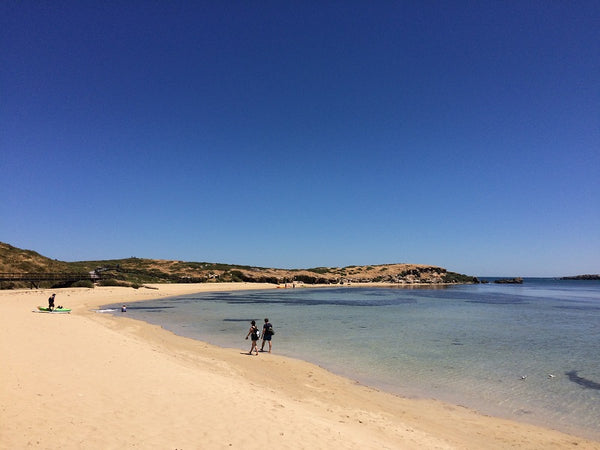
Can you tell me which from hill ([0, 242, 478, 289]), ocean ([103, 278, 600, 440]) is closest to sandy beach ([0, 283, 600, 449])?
ocean ([103, 278, 600, 440])

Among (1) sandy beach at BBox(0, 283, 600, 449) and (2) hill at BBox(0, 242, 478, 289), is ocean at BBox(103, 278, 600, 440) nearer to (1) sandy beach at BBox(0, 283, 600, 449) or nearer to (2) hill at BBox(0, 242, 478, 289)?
(1) sandy beach at BBox(0, 283, 600, 449)

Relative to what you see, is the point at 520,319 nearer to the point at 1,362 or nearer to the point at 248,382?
the point at 248,382

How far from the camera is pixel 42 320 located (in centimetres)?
2355

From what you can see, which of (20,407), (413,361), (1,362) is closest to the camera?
(20,407)

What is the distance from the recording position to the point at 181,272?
105m

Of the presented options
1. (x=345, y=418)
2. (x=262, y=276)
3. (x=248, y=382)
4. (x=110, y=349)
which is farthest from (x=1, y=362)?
(x=262, y=276)

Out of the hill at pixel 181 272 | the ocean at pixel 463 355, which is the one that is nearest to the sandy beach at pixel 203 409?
the ocean at pixel 463 355

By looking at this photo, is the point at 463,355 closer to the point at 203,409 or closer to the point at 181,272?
the point at 203,409

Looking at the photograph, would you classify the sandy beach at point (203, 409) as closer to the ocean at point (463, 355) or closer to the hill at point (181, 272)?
the ocean at point (463, 355)

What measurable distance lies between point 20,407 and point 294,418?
672cm

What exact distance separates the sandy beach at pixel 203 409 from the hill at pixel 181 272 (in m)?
52.1

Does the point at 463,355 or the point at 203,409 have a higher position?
the point at 203,409

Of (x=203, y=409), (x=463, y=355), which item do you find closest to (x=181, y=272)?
(x=463, y=355)

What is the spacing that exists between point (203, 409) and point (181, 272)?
101975 mm
